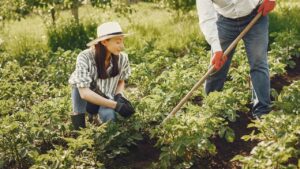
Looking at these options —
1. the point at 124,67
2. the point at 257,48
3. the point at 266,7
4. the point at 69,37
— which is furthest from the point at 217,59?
the point at 69,37

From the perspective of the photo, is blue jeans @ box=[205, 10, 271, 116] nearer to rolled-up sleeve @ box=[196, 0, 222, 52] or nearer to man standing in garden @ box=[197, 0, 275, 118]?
man standing in garden @ box=[197, 0, 275, 118]

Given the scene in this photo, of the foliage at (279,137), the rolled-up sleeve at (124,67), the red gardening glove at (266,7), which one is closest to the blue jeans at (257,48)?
the red gardening glove at (266,7)

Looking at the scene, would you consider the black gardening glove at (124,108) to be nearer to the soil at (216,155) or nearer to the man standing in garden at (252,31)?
the soil at (216,155)

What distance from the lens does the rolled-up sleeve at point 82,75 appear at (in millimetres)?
4469

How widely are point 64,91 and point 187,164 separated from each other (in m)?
2.27

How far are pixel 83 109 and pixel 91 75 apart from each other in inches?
13.2

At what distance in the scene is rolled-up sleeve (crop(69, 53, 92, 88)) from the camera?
176 inches

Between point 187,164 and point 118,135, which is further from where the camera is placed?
point 118,135

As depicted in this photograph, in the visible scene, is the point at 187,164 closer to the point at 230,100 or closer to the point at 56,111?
the point at 230,100

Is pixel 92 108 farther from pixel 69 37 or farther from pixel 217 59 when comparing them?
pixel 69 37

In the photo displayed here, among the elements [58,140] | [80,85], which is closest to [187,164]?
[80,85]

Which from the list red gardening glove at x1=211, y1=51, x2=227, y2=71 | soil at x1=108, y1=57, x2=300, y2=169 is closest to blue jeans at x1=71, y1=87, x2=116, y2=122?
soil at x1=108, y1=57, x2=300, y2=169

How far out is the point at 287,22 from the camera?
762 centimetres

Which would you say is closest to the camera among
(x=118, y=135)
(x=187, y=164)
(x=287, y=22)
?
(x=187, y=164)
